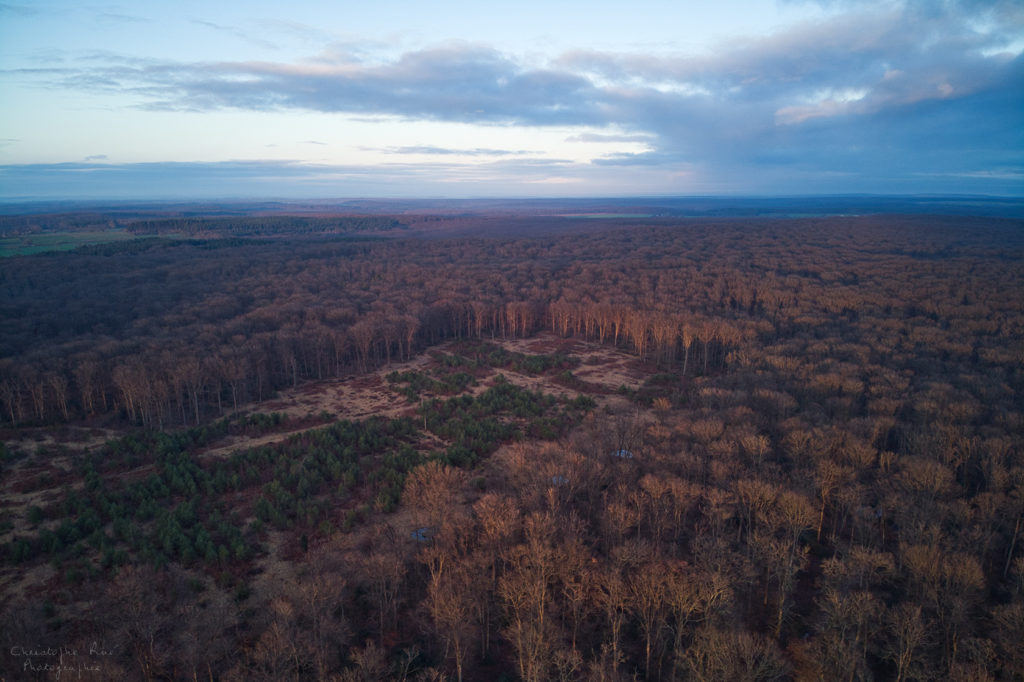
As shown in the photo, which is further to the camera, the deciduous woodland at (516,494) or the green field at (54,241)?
the green field at (54,241)

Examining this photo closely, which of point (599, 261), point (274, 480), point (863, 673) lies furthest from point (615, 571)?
point (599, 261)

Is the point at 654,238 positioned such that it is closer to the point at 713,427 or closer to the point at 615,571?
the point at 713,427

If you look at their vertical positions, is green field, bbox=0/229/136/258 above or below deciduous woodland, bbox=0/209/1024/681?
above

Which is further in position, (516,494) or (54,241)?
(54,241)

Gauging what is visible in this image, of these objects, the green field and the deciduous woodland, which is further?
the green field
